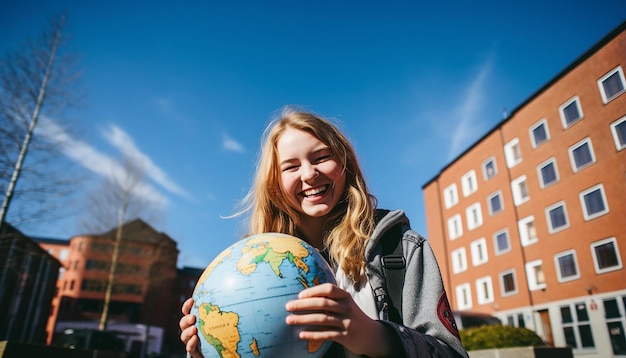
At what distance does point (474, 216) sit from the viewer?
1180 inches

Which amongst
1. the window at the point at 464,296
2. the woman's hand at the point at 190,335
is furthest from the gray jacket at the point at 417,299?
the window at the point at 464,296

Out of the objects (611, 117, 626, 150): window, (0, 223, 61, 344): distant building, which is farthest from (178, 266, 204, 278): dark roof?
(611, 117, 626, 150): window

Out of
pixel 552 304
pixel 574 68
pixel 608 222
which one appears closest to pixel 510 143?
pixel 574 68

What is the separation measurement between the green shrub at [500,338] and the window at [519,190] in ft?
56.5

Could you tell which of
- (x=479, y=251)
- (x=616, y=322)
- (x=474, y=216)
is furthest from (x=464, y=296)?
(x=616, y=322)

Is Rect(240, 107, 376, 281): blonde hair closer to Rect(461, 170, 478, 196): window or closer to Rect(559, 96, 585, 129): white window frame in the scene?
Rect(559, 96, 585, 129): white window frame

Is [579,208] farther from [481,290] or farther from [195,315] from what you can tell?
[195,315]

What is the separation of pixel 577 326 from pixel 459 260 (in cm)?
1104

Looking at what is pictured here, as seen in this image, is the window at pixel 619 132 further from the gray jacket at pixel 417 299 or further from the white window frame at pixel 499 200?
the gray jacket at pixel 417 299

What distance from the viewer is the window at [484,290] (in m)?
27.3

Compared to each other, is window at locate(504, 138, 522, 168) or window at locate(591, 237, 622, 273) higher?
window at locate(504, 138, 522, 168)

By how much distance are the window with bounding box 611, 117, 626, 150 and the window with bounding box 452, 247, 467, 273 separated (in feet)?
46.4

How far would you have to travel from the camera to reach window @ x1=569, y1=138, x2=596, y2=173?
20.6m

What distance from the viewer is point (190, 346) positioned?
1822 mm
